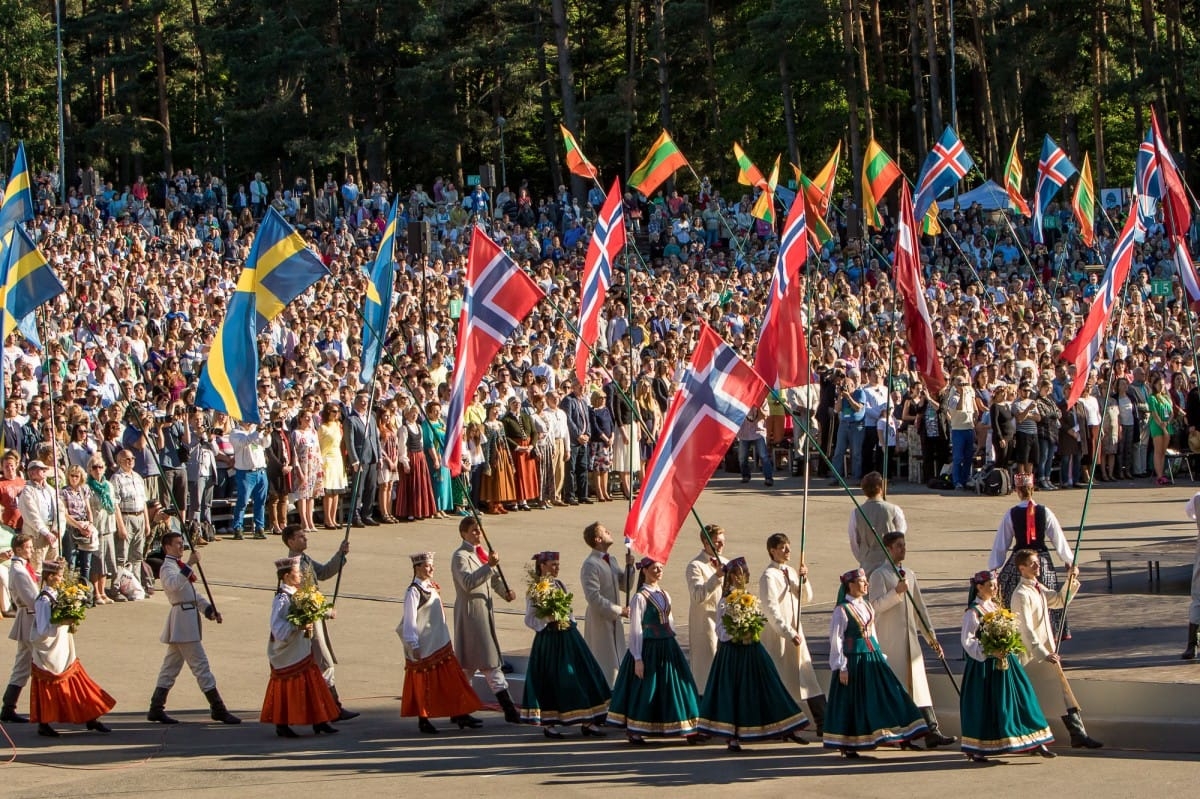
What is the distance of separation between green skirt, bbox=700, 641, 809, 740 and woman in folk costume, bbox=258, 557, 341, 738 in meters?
3.04

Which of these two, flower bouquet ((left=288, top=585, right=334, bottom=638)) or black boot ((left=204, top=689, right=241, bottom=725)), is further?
black boot ((left=204, top=689, right=241, bottom=725))

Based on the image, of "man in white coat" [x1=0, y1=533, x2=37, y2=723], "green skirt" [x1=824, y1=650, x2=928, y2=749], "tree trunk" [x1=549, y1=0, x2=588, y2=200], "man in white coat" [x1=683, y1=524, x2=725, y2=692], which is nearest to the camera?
"green skirt" [x1=824, y1=650, x2=928, y2=749]

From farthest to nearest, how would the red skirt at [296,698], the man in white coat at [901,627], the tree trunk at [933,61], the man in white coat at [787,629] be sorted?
the tree trunk at [933,61] → the red skirt at [296,698] → the man in white coat at [787,629] → the man in white coat at [901,627]

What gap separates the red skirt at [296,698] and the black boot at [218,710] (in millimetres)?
Answer: 577

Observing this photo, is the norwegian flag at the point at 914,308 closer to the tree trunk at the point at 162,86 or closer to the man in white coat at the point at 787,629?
the man in white coat at the point at 787,629

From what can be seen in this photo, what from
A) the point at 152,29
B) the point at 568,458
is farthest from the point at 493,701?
the point at 152,29

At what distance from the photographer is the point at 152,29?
63.6 meters

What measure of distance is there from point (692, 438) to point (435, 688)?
2.96m

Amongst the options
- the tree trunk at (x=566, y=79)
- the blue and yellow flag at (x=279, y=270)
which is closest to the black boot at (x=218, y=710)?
the blue and yellow flag at (x=279, y=270)

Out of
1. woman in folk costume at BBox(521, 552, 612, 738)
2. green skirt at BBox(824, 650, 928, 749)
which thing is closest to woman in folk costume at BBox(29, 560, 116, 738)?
woman in folk costume at BBox(521, 552, 612, 738)

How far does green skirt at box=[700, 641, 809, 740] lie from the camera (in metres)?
12.6

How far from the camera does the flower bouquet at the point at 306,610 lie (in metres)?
13.6

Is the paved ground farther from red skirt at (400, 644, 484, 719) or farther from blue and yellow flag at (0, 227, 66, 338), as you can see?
blue and yellow flag at (0, 227, 66, 338)

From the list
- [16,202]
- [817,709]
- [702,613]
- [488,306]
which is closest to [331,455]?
[16,202]
